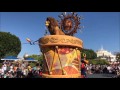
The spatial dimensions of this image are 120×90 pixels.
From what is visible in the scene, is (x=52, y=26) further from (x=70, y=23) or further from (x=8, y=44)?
(x=8, y=44)

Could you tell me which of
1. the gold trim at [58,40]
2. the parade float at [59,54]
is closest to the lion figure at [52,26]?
the parade float at [59,54]

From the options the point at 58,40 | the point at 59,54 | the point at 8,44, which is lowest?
the point at 59,54

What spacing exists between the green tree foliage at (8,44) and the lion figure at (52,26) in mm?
29815

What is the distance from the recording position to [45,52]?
13.8 metres

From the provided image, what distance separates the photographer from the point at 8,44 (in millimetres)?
45562

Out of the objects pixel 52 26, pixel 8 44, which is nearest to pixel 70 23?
pixel 52 26

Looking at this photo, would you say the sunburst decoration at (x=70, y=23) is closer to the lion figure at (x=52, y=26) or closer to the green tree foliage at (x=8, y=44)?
the lion figure at (x=52, y=26)

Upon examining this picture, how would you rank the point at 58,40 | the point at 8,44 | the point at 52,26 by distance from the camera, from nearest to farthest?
the point at 58,40
the point at 52,26
the point at 8,44

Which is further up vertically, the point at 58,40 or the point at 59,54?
the point at 58,40

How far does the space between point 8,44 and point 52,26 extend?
107 ft

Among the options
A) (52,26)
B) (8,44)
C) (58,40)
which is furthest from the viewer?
(8,44)
